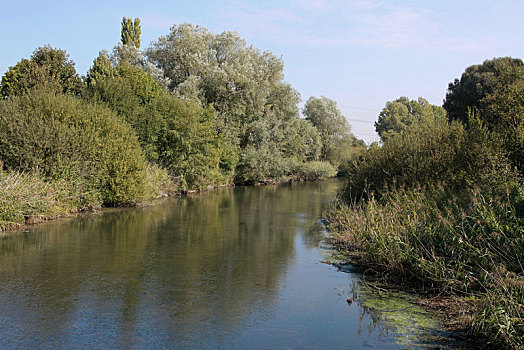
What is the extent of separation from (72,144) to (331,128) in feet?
164

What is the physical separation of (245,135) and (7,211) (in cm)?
3305

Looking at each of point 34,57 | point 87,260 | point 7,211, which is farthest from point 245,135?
point 87,260

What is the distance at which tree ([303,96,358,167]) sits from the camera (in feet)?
227

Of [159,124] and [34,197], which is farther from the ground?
[159,124]

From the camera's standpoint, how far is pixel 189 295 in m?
11.6

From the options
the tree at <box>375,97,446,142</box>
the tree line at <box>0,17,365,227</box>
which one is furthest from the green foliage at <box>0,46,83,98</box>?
the tree at <box>375,97,446,142</box>

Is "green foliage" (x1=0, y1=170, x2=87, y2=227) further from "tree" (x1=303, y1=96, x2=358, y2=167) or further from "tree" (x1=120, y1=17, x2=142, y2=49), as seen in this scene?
"tree" (x1=303, y1=96, x2=358, y2=167)

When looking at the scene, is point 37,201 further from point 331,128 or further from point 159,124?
point 331,128

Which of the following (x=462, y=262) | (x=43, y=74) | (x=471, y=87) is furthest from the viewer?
(x=471, y=87)

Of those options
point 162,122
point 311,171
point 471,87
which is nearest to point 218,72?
point 162,122

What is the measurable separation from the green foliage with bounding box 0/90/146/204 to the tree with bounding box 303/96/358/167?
43.6 m

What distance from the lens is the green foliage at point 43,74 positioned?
33.9m

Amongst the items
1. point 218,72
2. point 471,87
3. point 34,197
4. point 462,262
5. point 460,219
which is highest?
point 218,72

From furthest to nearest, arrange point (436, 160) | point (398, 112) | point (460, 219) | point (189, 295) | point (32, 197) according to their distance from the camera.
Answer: point (398, 112) < point (32, 197) < point (436, 160) < point (189, 295) < point (460, 219)
